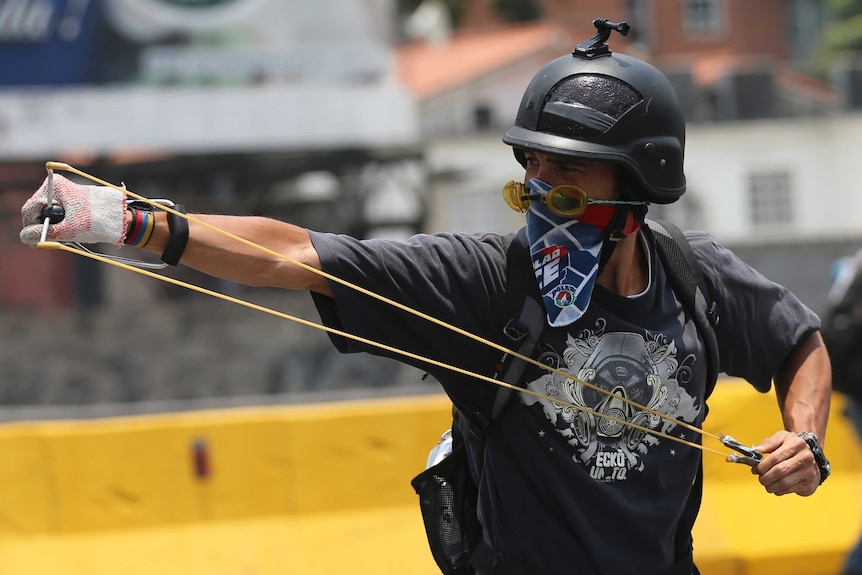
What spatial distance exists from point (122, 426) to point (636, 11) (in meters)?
42.7

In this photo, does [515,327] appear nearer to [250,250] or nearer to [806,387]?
[250,250]

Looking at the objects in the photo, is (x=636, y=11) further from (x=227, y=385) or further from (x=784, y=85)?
(x=227, y=385)

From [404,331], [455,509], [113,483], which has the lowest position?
[113,483]

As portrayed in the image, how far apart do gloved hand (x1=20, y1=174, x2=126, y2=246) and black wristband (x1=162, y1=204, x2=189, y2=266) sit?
0.31ft

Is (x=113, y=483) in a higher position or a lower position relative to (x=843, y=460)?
higher

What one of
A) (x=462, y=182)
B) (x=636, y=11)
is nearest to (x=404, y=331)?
(x=462, y=182)

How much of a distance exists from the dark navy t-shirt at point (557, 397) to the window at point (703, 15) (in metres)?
45.3

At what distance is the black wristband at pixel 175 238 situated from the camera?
8.78ft

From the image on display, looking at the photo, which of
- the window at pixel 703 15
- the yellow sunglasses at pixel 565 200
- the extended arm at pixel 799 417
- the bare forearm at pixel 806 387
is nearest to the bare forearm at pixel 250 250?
the yellow sunglasses at pixel 565 200

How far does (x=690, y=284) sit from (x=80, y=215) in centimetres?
146

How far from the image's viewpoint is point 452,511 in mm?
3168

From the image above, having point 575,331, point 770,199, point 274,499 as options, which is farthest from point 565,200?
point 770,199

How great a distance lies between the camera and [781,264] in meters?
17.8

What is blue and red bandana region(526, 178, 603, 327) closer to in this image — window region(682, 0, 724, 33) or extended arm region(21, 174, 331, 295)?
extended arm region(21, 174, 331, 295)
